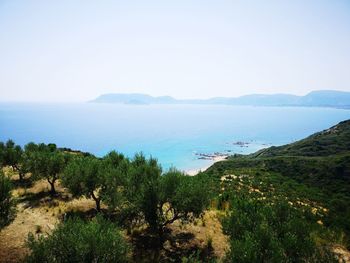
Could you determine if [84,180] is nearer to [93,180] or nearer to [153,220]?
[93,180]

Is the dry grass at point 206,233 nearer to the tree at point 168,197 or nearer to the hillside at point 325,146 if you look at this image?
the tree at point 168,197

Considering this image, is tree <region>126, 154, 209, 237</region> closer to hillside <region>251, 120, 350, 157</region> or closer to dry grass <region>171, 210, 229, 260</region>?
dry grass <region>171, 210, 229, 260</region>

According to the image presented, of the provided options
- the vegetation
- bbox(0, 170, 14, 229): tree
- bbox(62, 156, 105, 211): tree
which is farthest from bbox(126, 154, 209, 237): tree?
bbox(0, 170, 14, 229): tree

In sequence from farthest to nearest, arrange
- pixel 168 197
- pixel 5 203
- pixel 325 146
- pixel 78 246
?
pixel 325 146, pixel 168 197, pixel 5 203, pixel 78 246

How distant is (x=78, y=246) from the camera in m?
14.1

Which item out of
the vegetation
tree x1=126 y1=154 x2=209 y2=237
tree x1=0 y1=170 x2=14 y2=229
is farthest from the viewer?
tree x1=126 y1=154 x2=209 y2=237

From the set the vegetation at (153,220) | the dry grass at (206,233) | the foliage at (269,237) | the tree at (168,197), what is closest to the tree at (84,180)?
the vegetation at (153,220)

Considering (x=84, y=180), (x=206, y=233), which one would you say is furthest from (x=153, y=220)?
(x=84, y=180)

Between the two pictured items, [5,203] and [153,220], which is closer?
[5,203]

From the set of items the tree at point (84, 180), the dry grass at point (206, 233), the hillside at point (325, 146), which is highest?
the tree at point (84, 180)

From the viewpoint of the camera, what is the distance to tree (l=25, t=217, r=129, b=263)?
13984 millimetres

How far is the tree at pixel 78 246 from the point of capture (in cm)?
1398

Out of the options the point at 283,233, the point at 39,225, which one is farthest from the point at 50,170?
the point at 283,233

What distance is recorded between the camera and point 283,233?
63.0ft
